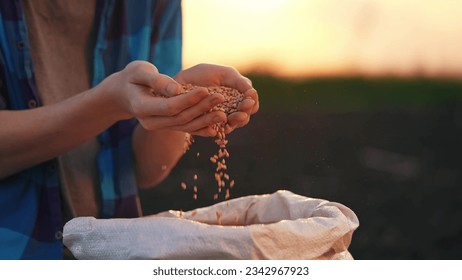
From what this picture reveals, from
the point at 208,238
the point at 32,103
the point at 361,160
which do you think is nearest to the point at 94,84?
the point at 32,103

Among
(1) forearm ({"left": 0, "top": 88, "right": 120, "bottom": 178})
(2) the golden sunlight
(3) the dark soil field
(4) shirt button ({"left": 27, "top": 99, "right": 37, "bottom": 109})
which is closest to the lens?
(1) forearm ({"left": 0, "top": 88, "right": 120, "bottom": 178})

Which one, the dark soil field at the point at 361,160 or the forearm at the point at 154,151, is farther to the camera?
the dark soil field at the point at 361,160

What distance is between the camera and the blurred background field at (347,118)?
354cm

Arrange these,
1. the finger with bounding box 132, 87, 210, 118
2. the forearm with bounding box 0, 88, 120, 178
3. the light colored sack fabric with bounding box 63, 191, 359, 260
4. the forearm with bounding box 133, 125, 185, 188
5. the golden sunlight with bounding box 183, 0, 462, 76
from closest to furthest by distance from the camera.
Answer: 1. the light colored sack fabric with bounding box 63, 191, 359, 260
2. the finger with bounding box 132, 87, 210, 118
3. the forearm with bounding box 0, 88, 120, 178
4. the forearm with bounding box 133, 125, 185, 188
5. the golden sunlight with bounding box 183, 0, 462, 76

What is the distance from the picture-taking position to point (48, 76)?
1.72 meters

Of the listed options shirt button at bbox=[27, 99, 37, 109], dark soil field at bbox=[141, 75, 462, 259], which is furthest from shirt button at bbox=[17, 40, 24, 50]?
dark soil field at bbox=[141, 75, 462, 259]

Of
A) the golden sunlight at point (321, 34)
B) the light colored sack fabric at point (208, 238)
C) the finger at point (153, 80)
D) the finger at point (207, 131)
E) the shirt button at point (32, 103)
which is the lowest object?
the golden sunlight at point (321, 34)

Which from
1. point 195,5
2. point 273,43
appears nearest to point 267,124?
point 273,43

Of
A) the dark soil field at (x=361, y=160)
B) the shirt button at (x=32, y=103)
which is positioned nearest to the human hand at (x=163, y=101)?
the shirt button at (x=32, y=103)

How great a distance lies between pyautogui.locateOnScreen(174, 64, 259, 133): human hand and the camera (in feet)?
4.69

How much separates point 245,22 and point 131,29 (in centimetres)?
190

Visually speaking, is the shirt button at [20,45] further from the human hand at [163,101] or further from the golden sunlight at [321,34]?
the golden sunlight at [321,34]

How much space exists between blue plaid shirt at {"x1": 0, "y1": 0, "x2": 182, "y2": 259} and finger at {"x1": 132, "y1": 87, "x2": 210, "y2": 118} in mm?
383

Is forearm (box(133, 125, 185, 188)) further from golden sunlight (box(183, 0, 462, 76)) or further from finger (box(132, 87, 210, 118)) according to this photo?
golden sunlight (box(183, 0, 462, 76))
